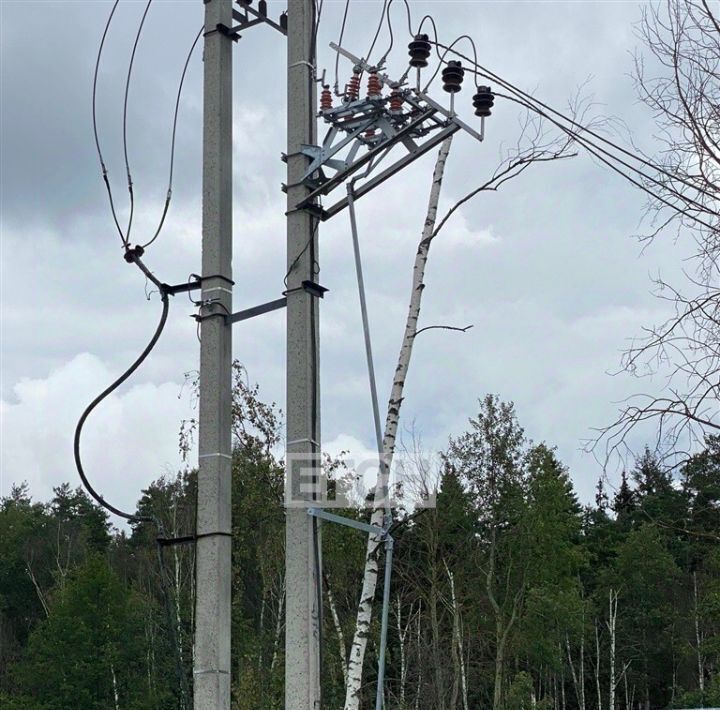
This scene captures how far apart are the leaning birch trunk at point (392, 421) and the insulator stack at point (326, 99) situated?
2.30 metres

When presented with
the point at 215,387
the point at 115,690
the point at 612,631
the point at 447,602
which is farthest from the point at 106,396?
the point at 612,631

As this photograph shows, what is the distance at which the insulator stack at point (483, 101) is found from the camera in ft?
22.1

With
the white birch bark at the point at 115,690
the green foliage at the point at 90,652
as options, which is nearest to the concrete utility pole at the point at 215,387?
the green foliage at the point at 90,652

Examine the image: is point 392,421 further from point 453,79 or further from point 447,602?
point 447,602

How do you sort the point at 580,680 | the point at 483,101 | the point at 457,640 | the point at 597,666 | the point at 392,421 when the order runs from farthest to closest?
the point at 580,680
the point at 597,666
the point at 457,640
the point at 392,421
the point at 483,101

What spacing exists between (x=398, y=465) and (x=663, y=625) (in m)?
21.6

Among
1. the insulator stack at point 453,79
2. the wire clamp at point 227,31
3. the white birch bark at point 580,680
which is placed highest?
the wire clamp at point 227,31

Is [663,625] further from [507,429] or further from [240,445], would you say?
[240,445]

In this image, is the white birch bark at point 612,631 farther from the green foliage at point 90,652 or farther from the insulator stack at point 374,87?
the insulator stack at point 374,87

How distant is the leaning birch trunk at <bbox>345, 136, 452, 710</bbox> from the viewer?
870 centimetres

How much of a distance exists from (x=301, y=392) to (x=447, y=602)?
2234cm

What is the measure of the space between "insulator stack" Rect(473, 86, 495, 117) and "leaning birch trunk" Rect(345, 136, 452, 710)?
1.92 m

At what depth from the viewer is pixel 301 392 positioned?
607 centimetres

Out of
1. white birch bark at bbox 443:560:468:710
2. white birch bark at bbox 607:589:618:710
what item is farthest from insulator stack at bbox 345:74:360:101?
white birch bark at bbox 607:589:618:710
